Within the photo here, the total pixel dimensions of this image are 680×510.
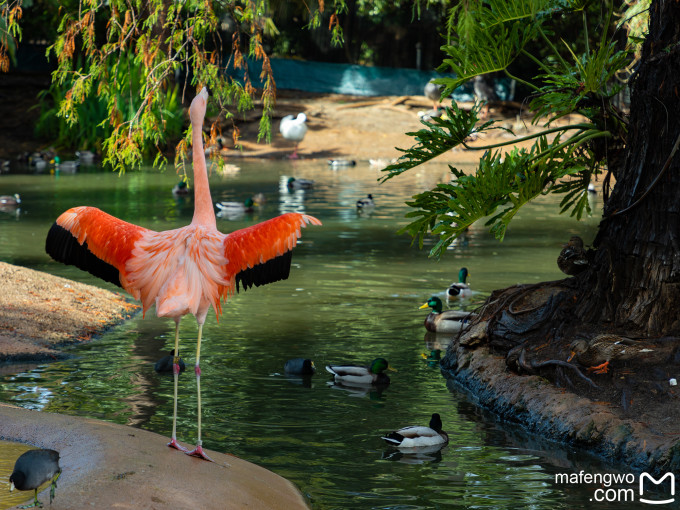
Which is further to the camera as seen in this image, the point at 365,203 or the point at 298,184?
the point at 298,184

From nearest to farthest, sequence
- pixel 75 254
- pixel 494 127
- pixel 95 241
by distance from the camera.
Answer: pixel 95 241, pixel 75 254, pixel 494 127

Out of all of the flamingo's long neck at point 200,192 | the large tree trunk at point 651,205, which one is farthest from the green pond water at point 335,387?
the flamingo's long neck at point 200,192

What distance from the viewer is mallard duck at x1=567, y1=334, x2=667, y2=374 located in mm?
8883

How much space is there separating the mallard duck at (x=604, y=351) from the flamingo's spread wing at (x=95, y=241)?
4423 millimetres

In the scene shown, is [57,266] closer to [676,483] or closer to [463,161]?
[676,483]

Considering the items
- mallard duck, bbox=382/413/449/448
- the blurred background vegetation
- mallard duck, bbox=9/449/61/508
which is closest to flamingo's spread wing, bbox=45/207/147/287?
mallard duck, bbox=9/449/61/508

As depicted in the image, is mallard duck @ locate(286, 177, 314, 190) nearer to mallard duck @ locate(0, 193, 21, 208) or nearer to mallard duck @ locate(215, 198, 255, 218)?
mallard duck @ locate(215, 198, 255, 218)

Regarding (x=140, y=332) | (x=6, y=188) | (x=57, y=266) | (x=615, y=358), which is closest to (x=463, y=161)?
(x=6, y=188)

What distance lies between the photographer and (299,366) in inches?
405

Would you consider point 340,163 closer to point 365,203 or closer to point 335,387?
point 365,203

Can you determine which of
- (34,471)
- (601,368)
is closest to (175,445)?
(34,471)

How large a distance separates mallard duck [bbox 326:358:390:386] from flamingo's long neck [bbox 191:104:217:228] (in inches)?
132

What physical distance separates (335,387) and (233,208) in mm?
13513

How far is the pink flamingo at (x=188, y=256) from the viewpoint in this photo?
6.68 metres
